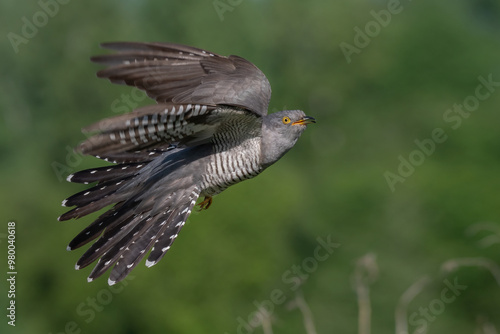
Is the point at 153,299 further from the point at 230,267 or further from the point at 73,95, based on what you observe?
the point at 73,95

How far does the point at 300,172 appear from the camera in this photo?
4238 cm

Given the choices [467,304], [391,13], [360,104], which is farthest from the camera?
[391,13]

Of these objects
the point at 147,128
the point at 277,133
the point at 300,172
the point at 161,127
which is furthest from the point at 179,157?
the point at 300,172

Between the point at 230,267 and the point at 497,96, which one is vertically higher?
the point at 230,267

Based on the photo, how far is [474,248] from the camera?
1293 inches

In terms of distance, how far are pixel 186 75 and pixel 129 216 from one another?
1.07 metres

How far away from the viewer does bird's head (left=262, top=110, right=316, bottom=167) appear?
21.4ft

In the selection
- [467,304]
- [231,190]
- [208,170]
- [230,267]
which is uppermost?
[208,170]

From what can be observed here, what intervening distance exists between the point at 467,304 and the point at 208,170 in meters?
25.0

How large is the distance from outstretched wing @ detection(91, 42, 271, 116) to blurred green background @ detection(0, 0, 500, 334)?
7.43 m

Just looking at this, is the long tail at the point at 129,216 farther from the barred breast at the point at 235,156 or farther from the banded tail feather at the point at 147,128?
the banded tail feather at the point at 147,128

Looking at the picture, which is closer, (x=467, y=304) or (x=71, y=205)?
(x=71, y=205)

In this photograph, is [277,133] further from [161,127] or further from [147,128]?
[147,128]

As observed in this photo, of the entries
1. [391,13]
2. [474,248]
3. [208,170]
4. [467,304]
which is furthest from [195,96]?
[391,13]
